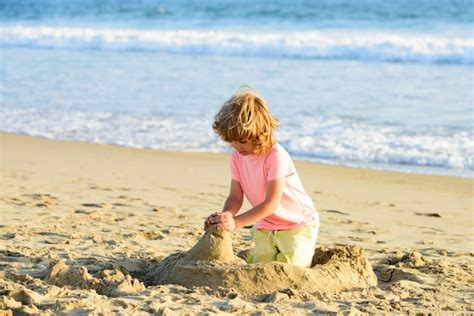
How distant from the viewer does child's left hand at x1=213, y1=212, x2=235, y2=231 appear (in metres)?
4.12

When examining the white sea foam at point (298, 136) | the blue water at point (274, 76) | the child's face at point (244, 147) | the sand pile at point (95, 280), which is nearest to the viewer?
the sand pile at point (95, 280)

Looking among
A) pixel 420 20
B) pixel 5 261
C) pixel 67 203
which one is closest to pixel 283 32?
pixel 420 20

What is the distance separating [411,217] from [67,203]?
8.37ft

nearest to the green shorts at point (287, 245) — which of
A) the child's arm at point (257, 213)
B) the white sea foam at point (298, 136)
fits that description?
the child's arm at point (257, 213)

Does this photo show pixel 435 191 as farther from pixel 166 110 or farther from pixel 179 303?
pixel 166 110

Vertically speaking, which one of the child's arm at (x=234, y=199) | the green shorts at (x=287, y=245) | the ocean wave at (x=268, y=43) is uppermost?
the ocean wave at (x=268, y=43)

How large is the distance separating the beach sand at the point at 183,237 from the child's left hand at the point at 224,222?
7.2 inches

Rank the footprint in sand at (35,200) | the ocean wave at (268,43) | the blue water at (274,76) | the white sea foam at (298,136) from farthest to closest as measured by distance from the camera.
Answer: the ocean wave at (268,43) → the blue water at (274,76) → the white sea foam at (298,136) → the footprint in sand at (35,200)

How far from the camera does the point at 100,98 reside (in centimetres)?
1189

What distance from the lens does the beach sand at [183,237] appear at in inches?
152

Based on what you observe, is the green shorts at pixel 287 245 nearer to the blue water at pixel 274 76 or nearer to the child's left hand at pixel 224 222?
the child's left hand at pixel 224 222

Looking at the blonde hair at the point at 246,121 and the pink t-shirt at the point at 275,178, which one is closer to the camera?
the blonde hair at the point at 246,121

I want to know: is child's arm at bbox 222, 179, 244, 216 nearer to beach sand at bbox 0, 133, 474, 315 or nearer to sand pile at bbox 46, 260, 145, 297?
beach sand at bbox 0, 133, 474, 315

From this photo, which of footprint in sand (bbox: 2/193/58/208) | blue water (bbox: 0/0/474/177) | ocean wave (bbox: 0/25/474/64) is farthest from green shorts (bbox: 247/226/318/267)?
ocean wave (bbox: 0/25/474/64)
